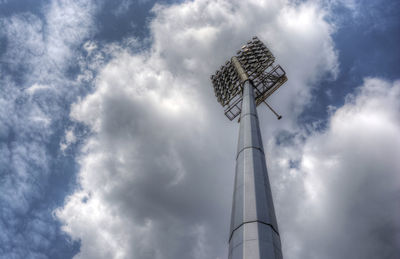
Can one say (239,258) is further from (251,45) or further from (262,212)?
(251,45)

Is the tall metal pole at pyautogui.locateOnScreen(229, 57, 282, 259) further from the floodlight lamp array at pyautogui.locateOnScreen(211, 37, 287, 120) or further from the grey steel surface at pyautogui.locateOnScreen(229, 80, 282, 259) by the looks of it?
the floodlight lamp array at pyautogui.locateOnScreen(211, 37, 287, 120)

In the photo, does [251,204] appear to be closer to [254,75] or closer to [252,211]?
[252,211]

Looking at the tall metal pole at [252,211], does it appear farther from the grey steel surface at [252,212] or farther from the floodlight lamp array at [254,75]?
the floodlight lamp array at [254,75]

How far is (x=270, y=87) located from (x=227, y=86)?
4.60 m

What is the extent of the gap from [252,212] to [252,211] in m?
0.03

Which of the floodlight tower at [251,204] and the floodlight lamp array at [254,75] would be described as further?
the floodlight lamp array at [254,75]

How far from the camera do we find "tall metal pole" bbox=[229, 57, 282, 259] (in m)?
6.00

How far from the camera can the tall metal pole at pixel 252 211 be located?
6.00m

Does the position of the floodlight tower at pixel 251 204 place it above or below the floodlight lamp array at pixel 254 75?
below

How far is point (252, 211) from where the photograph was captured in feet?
22.4

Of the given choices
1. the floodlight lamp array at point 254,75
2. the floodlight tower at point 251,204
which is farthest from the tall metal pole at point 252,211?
the floodlight lamp array at point 254,75

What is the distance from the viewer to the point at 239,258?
5.78m

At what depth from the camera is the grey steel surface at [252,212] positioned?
5996mm

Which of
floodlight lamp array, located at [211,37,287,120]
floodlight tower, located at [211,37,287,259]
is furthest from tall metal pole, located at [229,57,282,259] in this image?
floodlight lamp array, located at [211,37,287,120]
